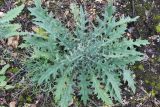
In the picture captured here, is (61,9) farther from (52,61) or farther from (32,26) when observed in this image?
(52,61)

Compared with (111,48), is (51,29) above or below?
above

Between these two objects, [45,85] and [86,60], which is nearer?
[86,60]

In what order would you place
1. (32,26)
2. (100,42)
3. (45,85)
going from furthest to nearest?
(32,26), (45,85), (100,42)

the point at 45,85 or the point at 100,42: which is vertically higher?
the point at 100,42

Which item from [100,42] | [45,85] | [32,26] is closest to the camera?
[100,42]

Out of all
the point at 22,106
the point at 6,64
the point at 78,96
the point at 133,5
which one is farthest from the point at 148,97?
the point at 6,64

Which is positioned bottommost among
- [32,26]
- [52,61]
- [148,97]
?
[148,97]

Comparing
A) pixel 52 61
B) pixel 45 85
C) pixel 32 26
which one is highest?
pixel 32 26

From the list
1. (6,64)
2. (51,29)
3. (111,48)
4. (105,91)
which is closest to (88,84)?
(105,91)

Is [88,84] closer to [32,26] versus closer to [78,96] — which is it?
[78,96]
